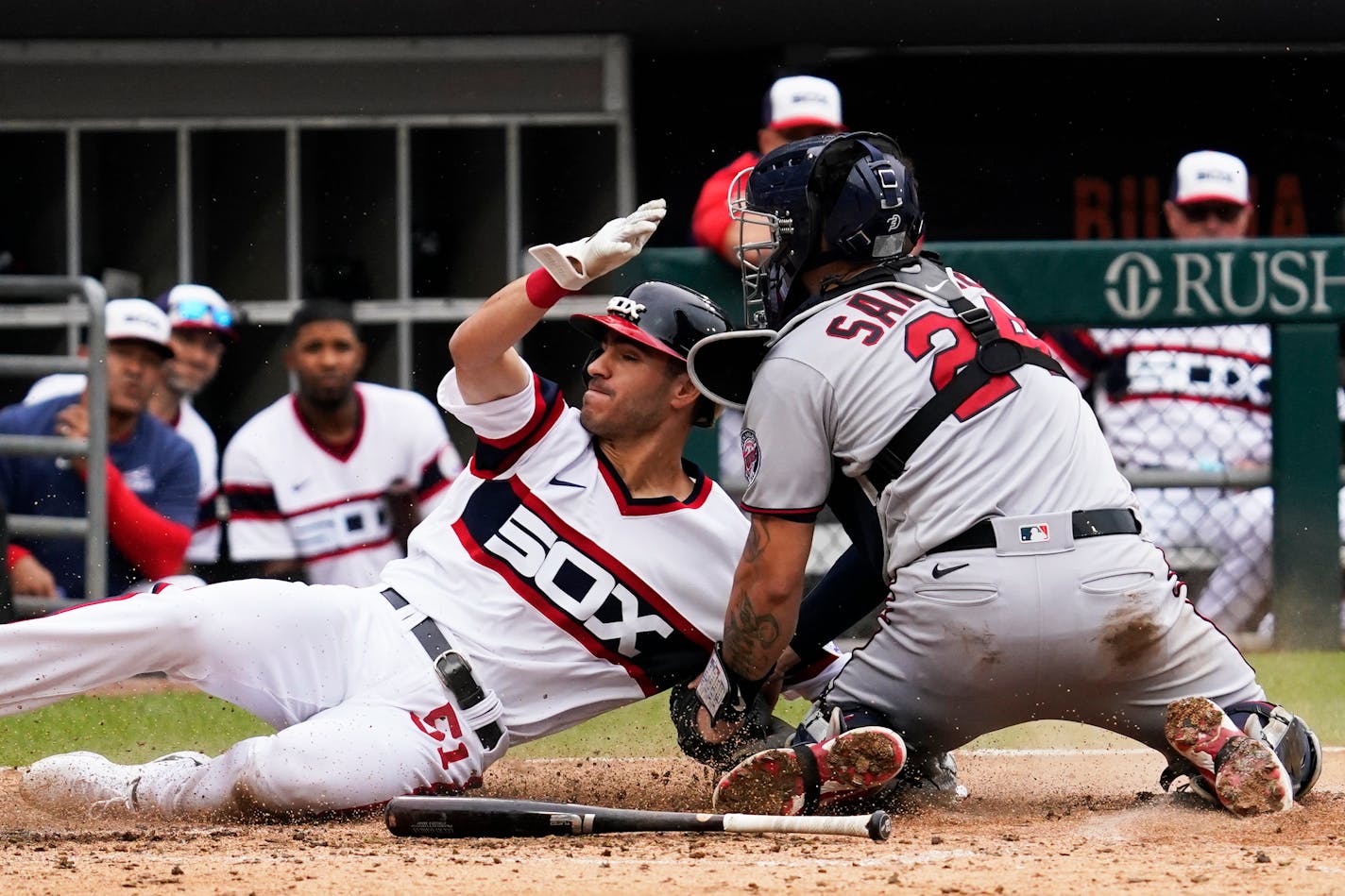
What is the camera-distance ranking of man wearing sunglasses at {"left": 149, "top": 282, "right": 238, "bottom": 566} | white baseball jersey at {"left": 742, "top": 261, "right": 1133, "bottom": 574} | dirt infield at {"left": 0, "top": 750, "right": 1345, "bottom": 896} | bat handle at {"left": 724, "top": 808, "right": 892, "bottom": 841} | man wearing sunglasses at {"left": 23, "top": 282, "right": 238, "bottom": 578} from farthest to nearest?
1. man wearing sunglasses at {"left": 149, "top": 282, "right": 238, "bottom": 566}
2. man wearing sunglasses at {"left": 23, "top": 282, "right": 238, "bottom": 578}
3. white baseball jersey at {"left": 742, "top": 261, "right": 1133, "bottom": 574}
4. bat handle at {"left": 724, "top": 808, "right": 892, "bottom": 841}
5. dirt infield at {"left": 0, "top": 750, "right": 1345, "bottom": 896}

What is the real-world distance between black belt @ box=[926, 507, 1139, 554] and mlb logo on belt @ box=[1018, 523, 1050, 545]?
5cm

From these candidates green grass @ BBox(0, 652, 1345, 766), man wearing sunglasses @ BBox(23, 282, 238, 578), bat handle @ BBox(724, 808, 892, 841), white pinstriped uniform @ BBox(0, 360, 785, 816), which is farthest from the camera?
man wearing sunglasses @ BBox(23, 282, 238, 578)

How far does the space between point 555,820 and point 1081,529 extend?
113 centimetres

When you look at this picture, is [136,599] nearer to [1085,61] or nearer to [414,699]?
[414,699]

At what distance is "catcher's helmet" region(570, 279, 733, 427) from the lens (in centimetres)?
424

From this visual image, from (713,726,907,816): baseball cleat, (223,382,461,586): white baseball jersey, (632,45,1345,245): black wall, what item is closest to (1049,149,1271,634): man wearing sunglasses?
(223,382,461,586): white baseball jersey

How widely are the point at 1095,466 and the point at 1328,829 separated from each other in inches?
31.5

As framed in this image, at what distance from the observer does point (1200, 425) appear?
7.21m

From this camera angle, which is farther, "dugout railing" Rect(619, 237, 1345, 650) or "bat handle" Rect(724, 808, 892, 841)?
Result: "dugout railing" Rect(619, 237, 1345, 650)

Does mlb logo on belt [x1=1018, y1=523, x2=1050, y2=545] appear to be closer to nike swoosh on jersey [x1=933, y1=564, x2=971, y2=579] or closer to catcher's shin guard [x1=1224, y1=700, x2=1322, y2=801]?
nike swoosh on jersey [x1=933, y1=564, x2=971, y2=579]

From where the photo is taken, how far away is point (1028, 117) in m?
10.3

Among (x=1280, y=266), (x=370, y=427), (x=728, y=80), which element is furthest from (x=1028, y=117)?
(x=370, y=427)

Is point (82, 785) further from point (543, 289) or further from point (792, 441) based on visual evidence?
point (792, 441)

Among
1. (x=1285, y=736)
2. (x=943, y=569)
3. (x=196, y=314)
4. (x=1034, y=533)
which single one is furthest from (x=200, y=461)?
(x=1285, y=736)
